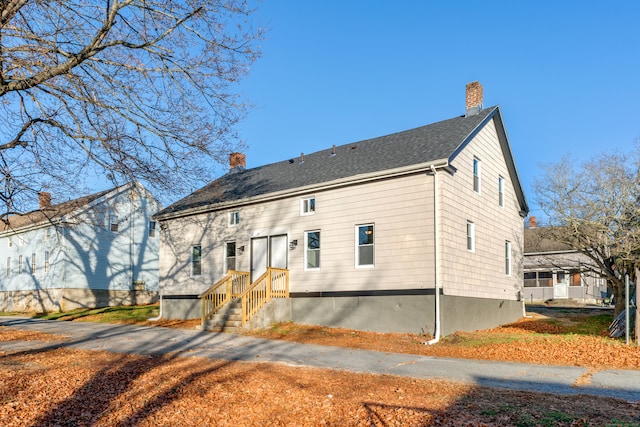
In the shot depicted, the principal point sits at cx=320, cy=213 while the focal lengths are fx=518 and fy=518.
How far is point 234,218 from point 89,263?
565 inches

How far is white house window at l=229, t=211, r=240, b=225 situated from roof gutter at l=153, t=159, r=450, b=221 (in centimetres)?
30

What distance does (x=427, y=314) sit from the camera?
592 inches

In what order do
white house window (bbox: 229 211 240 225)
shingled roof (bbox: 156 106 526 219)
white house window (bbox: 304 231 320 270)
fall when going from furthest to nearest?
white house window (bbox: 229 211 240 225)
white house window (bbox: 304 231 320 270)
shingled roof (bbox: 156 106 526 219)

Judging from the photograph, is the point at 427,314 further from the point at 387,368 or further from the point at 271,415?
the point at 271,415

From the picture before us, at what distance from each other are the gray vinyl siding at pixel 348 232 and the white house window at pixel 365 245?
20cm

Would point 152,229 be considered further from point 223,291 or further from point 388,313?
point 388,313

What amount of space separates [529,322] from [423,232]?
296 inches

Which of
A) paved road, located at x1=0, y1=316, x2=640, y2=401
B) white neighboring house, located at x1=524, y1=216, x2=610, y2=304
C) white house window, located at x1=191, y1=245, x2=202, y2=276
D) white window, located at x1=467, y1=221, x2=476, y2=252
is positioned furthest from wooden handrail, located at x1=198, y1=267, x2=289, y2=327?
white neighboring house, located at x1=524, y1=216, x2=610, y2=304

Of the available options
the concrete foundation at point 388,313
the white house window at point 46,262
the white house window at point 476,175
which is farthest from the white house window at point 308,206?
the white house window at point 46,262

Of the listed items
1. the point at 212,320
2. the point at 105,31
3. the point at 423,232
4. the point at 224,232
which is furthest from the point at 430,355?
the point at 224,232

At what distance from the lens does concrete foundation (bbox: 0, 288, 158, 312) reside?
2962cm

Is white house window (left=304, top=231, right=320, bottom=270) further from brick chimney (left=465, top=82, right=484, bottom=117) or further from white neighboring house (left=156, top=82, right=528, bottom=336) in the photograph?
brick chimney (left=465, top=82, right=484, bottom=117)

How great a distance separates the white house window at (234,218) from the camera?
20859 mm

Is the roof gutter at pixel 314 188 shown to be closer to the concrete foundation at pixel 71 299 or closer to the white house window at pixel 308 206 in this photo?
the white house window at pixel 308 206
